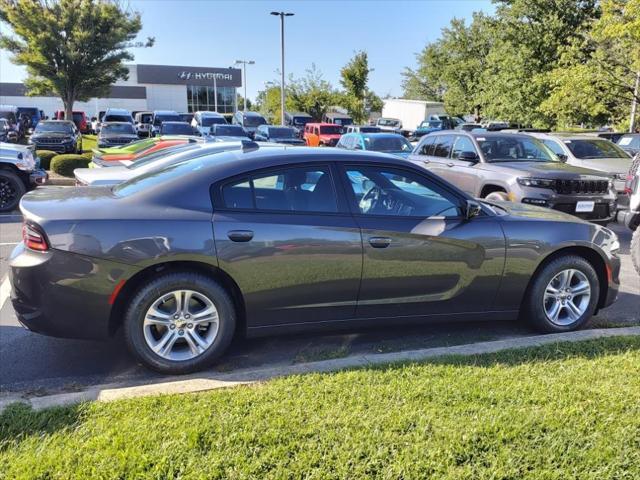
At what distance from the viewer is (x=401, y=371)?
351 cm

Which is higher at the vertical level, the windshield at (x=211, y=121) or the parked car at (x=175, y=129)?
the windshield at (x=211, y=121)

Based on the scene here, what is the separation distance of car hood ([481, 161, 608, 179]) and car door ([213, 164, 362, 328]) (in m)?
5.18

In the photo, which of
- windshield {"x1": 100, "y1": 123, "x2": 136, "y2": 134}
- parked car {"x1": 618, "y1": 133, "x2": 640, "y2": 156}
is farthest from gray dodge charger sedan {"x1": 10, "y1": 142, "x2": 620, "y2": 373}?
windshield {"x1": 100, "y1": 123, "x2": 136, "y2": 134}

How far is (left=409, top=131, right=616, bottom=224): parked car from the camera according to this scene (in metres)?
7.98

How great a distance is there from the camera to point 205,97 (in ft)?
204

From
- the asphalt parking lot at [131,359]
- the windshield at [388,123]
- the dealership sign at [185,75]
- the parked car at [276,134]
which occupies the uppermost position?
the dealership sign at [185,75]

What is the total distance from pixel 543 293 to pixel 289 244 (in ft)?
7.22

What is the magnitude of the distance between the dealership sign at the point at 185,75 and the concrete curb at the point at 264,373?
60.6 metres

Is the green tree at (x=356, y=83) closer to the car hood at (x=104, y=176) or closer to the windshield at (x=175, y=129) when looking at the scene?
the windshield at (x=175, y=129)

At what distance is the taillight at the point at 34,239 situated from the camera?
11.3ft

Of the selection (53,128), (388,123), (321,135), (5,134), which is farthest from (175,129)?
(388,123)

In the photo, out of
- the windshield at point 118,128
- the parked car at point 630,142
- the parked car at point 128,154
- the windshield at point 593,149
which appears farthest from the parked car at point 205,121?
the windshield at point 593,149

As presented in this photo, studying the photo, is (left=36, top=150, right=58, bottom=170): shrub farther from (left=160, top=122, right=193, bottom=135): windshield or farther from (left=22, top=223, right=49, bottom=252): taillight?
(left=22, top=223, right=49, bottom=252): taillight

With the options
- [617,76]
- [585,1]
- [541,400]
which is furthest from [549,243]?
[585,1]
